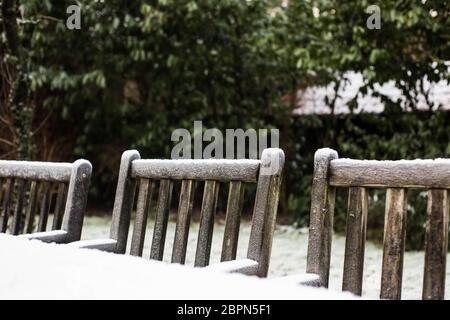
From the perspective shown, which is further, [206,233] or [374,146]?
[374,146]

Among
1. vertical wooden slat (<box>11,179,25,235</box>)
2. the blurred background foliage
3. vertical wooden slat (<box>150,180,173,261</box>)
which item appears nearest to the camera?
vertical wooden slat (<box>150,180,173,261</box>)

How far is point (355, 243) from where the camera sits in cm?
137

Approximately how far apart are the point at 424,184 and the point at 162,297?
0.75 metres

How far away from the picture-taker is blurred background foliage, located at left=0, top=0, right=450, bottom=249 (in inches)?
219

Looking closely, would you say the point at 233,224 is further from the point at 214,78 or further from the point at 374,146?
the point at 214,78

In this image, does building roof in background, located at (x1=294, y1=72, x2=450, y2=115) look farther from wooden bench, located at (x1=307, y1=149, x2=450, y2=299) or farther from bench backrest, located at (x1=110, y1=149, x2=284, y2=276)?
wooden bench, located at (x1=307, y1=149, x2=450, y2=299)

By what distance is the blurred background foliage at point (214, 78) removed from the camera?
5.55m

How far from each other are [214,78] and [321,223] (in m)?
5.82

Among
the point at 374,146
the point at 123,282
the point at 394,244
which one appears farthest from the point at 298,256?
the point at 123,282

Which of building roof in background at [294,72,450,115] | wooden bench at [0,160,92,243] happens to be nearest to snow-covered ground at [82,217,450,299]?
building roof in background at [294,72,450,115]

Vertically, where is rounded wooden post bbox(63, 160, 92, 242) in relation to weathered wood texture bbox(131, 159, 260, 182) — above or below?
below

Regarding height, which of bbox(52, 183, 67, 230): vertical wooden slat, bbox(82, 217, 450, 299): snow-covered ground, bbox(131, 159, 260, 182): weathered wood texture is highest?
bbox(131, 159, 260, 182): weathered wood texture

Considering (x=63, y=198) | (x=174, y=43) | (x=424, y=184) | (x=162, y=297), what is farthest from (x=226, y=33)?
(x=162, y=297)

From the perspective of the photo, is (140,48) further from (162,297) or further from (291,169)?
(162,297)
